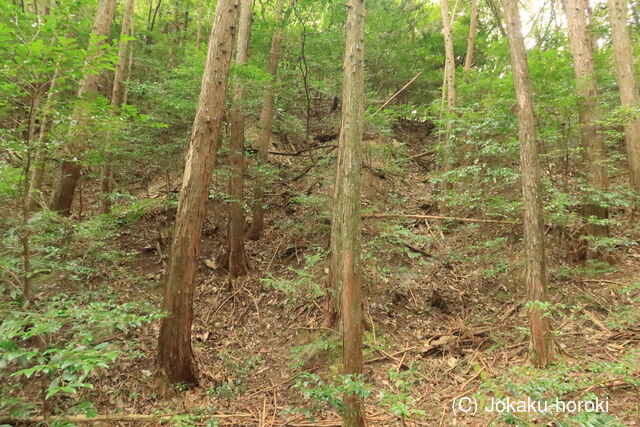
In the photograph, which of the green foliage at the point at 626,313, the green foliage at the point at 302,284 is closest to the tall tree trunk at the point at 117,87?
the green foliage at the point at 302,284

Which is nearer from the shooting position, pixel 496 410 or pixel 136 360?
pixel 496 410

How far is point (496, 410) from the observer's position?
4387mm

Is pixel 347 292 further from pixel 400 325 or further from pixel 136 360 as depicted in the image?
pixel 136 360

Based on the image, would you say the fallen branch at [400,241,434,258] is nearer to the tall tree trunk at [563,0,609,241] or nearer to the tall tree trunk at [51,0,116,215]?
the tall tree trunk at [563,0,609,241]

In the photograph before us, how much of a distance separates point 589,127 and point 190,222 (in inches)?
323

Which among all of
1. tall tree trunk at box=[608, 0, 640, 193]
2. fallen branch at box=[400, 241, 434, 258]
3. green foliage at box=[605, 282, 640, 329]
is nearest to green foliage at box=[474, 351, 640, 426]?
green foliage at box=[605, 282, 640, 329]

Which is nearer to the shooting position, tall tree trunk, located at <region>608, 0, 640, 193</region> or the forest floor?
the forest floor

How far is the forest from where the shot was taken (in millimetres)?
3824

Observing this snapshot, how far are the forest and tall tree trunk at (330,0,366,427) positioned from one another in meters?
0.02

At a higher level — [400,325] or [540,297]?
[540,297]

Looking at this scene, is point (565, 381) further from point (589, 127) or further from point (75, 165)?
point (75, 165)

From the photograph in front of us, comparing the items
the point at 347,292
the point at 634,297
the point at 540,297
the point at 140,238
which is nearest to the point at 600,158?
the point at 634,297

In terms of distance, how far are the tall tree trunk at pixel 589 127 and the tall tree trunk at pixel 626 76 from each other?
1212mm

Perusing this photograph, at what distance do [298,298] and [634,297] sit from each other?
6297 millimetres
